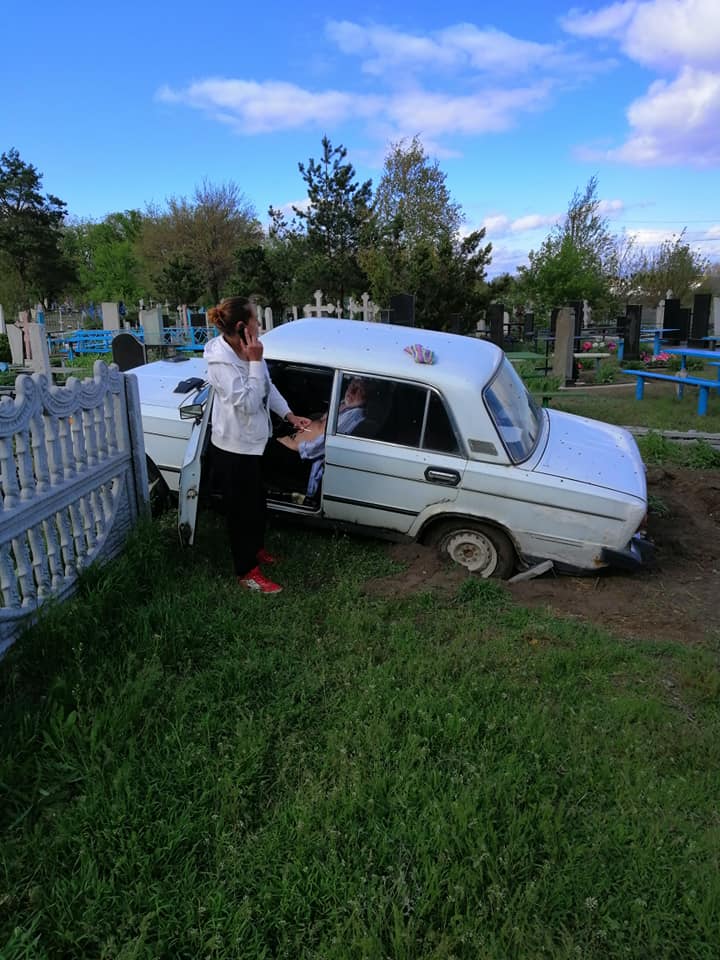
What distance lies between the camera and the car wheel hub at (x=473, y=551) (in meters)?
4.58

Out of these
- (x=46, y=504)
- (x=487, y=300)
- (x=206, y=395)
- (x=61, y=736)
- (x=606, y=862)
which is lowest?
(x=606, y=862)

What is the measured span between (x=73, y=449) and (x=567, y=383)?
1350cm

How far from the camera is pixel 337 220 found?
40.1 metres

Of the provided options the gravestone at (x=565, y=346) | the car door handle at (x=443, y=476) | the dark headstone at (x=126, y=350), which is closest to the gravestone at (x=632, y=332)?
the gravestone at (x=565, y=346)

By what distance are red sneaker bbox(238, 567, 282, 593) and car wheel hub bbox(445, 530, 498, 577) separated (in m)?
1.31

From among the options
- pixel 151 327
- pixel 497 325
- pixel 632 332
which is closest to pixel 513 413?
pixel 497 325

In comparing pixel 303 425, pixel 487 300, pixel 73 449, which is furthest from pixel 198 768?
pixel 487 300

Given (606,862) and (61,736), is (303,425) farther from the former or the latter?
(606,862)

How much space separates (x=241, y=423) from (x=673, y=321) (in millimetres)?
19346

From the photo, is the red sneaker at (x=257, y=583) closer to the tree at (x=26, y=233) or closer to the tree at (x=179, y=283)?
the tree at (x=179, y=283)

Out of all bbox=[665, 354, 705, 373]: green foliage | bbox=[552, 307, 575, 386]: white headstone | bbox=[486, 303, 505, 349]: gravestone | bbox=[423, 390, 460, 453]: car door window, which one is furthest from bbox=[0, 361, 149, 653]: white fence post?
bbox=[665, 354, 705, 373]: green foliage

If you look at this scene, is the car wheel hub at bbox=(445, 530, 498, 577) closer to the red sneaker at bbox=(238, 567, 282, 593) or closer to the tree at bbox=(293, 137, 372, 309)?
the red sneaker at bbox=(238, 567, 282, 593)

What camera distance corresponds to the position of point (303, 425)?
4.57 m

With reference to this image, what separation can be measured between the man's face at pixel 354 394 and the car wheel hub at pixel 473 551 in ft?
3.85
